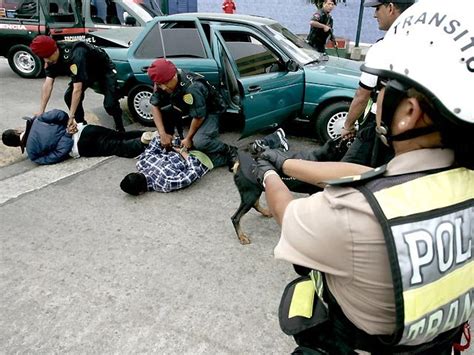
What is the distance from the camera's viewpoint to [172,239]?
11.0 ft

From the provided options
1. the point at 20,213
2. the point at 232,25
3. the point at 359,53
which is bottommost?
the point at 20,213

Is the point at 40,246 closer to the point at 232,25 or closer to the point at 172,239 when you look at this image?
the point at 172,239

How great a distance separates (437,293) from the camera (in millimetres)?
958

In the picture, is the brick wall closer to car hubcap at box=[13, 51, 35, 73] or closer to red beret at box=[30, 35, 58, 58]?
car hubcap at box=[13, 51, 35, 73]

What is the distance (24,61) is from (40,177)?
5.47 m

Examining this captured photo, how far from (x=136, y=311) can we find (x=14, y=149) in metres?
3.55

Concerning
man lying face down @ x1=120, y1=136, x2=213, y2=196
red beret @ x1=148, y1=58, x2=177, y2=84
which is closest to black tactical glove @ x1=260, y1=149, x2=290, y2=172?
man lying face down @ x1=120, y1=136, x2=213, y2=196

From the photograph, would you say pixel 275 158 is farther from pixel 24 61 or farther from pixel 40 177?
pixel 24 61

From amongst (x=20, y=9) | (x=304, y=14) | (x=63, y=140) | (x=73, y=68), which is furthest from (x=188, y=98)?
(x=304, y=14)

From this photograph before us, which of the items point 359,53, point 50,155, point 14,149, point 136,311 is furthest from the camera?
point 359,53

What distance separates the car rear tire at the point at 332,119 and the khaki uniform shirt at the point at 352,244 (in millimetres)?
4082

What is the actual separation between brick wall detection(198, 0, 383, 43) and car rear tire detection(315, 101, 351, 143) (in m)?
8.97

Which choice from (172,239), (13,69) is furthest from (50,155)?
(13,69)

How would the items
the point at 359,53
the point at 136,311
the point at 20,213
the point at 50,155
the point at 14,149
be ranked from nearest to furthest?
the point at 136,311
the point at 20,213
the point at 50,155
the point at 14,149
the point at 359,53
